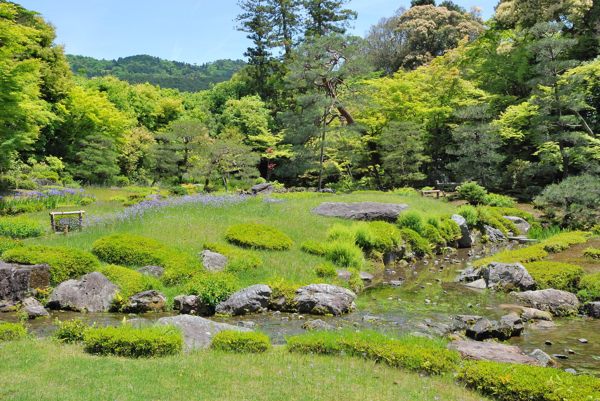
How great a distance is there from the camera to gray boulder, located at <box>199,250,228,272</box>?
31.3ft

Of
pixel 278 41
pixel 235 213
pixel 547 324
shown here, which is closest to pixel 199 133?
pixel 235 213

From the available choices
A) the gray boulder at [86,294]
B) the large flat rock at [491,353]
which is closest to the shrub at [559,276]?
the large flat rock at [491,353]

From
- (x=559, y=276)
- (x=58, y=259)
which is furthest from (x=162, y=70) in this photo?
(x=559, y=276)

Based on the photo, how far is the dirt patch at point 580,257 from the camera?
35.2 ft

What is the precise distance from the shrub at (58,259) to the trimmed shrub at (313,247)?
5628 millimetres

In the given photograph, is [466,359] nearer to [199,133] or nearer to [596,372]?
[596,372]

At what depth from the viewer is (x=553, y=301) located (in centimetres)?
889

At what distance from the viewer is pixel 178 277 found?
9.06m

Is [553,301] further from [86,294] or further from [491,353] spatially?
[86,294]

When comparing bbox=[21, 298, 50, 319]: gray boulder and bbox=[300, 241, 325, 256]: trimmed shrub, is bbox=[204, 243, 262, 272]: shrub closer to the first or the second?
bbox=[300, 241, 325, 256]: trimmed shrub

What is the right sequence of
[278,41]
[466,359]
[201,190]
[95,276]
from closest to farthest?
[466,359], [95,276], [201,190], [278,41]

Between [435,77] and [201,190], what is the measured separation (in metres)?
18.2

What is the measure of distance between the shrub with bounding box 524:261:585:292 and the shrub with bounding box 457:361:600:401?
6350 mm

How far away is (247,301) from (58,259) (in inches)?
164
